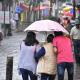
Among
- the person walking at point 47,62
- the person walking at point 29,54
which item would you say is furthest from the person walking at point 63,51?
the person walking at point 29,54

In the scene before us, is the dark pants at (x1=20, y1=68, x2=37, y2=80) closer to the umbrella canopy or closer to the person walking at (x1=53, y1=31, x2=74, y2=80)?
the person walking at (x1=53, y1=31, x2=74, y2=80)

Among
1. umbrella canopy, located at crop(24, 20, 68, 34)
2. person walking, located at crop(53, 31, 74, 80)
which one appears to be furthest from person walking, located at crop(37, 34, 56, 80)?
umbrella canopy, located at crop(24, 20, 68, 34)

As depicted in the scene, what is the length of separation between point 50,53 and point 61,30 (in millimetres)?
617

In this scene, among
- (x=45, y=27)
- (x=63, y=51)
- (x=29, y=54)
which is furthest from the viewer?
(x=45, y=27)

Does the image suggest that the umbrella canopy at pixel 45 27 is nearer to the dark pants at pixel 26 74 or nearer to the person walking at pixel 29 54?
the person walking at pixel 29 54

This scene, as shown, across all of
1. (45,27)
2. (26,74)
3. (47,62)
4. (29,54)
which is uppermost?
(45,27)

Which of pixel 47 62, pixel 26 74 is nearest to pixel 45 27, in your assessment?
pixel 47 62

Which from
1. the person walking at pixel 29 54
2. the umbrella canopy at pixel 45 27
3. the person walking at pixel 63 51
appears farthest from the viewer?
the umbrella canopy at pixel 45 27

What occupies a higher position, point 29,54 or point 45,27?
point 45,27

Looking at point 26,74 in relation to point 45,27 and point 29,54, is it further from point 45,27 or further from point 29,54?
point 45,27

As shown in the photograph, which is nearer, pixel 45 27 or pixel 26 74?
pixel 26 74

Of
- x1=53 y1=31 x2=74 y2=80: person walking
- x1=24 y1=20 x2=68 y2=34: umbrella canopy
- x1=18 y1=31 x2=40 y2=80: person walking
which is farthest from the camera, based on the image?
x1=24 y1=20 x2=68 y2=34: umbrella canopy

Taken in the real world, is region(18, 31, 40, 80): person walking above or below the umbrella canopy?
below

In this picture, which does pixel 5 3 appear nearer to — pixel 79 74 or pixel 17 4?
pixel 17 4
